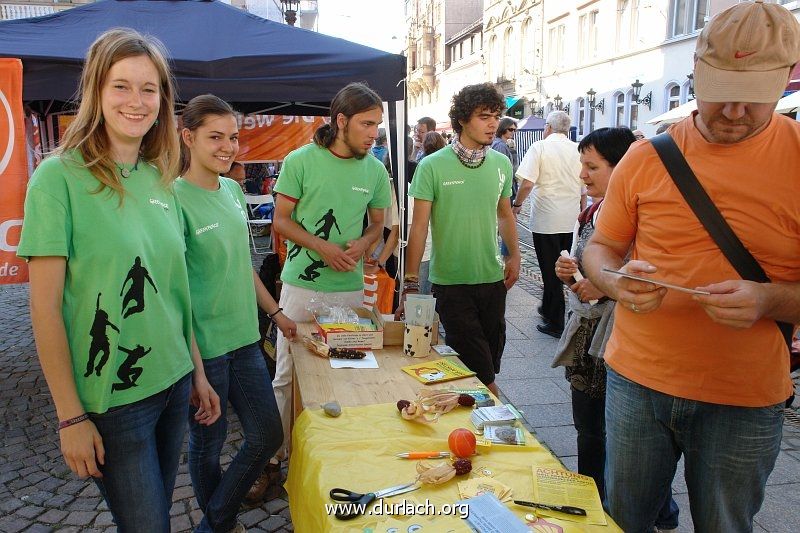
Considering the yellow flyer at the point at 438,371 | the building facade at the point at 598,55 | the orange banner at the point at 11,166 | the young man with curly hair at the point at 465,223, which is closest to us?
the yellow flyer at the point at 438,371

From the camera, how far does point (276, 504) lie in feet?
9.53

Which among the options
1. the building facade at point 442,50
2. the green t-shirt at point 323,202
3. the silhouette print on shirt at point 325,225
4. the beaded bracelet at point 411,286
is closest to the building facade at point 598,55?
the building facade at point 442,50

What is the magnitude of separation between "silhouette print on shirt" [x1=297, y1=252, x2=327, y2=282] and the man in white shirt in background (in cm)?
317

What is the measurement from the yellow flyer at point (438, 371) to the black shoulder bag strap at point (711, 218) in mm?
1083

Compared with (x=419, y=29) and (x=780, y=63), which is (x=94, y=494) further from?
(x=419, y=29)

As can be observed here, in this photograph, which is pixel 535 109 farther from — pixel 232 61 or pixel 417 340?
pixel 417 340

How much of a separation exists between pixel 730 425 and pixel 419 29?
5953 centimetres

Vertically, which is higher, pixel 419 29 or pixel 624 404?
pixel 419 29

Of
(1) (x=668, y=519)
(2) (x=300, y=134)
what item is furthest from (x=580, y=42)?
(1) (x=668, y=519)

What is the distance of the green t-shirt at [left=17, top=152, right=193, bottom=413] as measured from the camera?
147cm

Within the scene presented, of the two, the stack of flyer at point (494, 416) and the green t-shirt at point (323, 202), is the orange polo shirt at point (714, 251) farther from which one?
the green t-shirt at point (323, 202)

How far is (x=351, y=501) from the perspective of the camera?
151cm

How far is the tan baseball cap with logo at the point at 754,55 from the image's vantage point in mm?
1420

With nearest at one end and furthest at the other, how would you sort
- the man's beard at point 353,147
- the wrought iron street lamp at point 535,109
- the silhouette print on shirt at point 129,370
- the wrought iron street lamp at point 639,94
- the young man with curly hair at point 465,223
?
the silhouette print on shirt at point 129,370, the man's beard at point 353,147, the young man with curly hair at point 465,223, the wrought iron street lamp at point 639,94, the wrought iron street lamp at point 535,109
